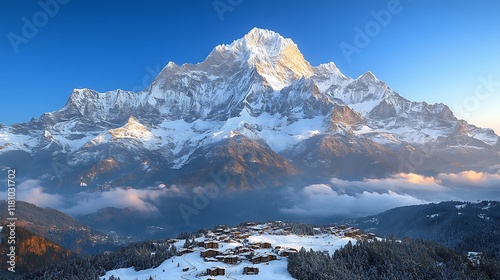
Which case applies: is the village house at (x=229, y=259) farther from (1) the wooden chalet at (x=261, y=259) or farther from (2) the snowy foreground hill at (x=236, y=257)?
(1) the wooden chalet at (x=261, y=259)

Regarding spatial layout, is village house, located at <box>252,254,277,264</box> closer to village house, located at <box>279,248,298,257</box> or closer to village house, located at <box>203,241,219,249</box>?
village house, located at <box>279,248,298,257</box>

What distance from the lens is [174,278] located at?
106625 mm

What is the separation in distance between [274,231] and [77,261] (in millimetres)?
76296

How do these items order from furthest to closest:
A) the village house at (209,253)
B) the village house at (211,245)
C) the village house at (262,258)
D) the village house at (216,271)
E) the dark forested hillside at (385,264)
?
the village house at (211,245)
the village house at (209,253)
the village house at (262,258)
the dark forested hillside at (385,264)
the village house at (216,271)

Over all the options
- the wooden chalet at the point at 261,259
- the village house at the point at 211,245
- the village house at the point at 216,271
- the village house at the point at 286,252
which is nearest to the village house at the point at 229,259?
the wooden chalet at the point at 261,259

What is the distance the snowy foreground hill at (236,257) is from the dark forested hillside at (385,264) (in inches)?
242

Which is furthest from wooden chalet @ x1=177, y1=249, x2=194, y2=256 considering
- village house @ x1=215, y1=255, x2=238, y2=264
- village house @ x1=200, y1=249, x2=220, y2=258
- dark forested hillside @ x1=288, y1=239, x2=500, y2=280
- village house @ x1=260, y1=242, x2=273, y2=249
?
dark forested hillside @ x1=288, y1=239, x2=500, y2=280

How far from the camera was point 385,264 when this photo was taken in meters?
120

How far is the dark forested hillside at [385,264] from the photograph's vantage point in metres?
110

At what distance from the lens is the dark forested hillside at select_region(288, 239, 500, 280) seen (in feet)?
360

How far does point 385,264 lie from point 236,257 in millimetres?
41124

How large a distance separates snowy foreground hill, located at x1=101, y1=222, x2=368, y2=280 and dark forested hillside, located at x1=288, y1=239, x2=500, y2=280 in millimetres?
6146

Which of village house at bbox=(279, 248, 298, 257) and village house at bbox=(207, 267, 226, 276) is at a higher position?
village house at bbox=(279, 248, 298, 257)

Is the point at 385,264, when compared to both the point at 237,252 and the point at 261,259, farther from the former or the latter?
the point at 237,252
